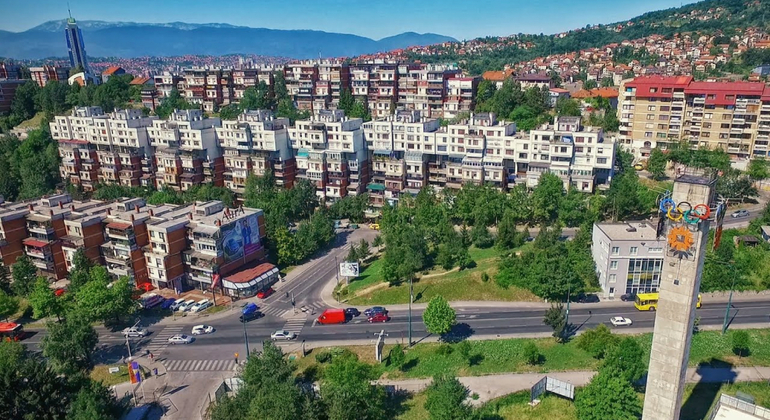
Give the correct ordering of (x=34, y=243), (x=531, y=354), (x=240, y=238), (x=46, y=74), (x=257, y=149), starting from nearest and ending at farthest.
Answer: (x=531, y=354), (x=240, y=238), (x=34, y=243), (x=257, y=149), (x=46, y=74)

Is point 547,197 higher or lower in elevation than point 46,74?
lower

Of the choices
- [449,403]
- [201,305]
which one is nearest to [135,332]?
[201,305]

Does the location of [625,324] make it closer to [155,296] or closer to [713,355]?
[713,355]

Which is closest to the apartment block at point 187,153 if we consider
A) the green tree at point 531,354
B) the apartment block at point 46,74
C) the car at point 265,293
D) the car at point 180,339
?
the car at point 265,293

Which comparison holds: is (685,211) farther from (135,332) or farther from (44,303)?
(44,303)

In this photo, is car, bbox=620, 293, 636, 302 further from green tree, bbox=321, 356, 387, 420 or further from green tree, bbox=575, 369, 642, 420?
green tree, bbox=321, 356, 387, 420

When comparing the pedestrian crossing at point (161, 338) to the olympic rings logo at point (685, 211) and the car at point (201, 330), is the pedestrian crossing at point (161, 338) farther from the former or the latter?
the olympic rings logo at point (685, 211)

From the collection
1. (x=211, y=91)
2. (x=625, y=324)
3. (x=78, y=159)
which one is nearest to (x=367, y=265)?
(x=625, y=324)
